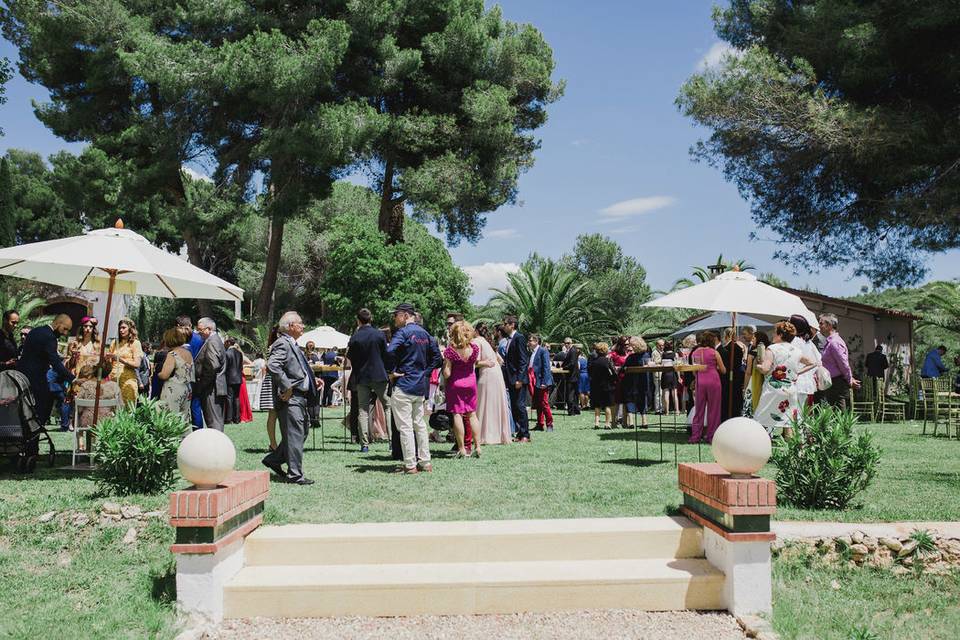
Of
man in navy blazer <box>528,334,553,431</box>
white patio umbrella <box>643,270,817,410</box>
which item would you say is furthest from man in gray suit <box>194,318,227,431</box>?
man in navy blazer <box>528,334,553,431</box>

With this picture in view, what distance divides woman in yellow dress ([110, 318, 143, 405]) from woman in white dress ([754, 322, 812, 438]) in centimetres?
746

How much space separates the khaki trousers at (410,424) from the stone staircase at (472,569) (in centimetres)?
259

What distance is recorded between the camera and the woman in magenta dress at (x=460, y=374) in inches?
346

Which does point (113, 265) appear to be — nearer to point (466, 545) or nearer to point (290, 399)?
point (290, 399)

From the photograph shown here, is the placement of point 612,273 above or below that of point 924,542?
above

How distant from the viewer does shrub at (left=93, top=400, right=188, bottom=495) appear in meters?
6.28

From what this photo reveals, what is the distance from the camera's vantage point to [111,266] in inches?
269

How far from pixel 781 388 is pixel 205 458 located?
6.40 metres

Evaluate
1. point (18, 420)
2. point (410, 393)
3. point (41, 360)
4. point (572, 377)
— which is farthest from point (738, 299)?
point (572, 377)

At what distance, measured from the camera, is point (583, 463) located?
8.46m

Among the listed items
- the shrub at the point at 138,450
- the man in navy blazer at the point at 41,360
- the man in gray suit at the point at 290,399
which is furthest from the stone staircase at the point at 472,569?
the man in navy blazer at the point at 41,360

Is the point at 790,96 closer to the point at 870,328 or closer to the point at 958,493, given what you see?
the point at 870,328

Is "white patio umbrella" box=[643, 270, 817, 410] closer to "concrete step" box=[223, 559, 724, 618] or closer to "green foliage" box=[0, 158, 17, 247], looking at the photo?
"concrete step" box=[223, 559, 724, 618]

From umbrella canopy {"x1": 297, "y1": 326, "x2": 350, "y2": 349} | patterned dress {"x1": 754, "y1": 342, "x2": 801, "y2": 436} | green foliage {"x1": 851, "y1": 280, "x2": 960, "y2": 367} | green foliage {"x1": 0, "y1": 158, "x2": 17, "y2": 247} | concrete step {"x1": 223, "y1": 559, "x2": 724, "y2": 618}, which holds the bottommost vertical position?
concrete step {"x1": 223, "y1": 559, "x2": 724, "y2": 618}
